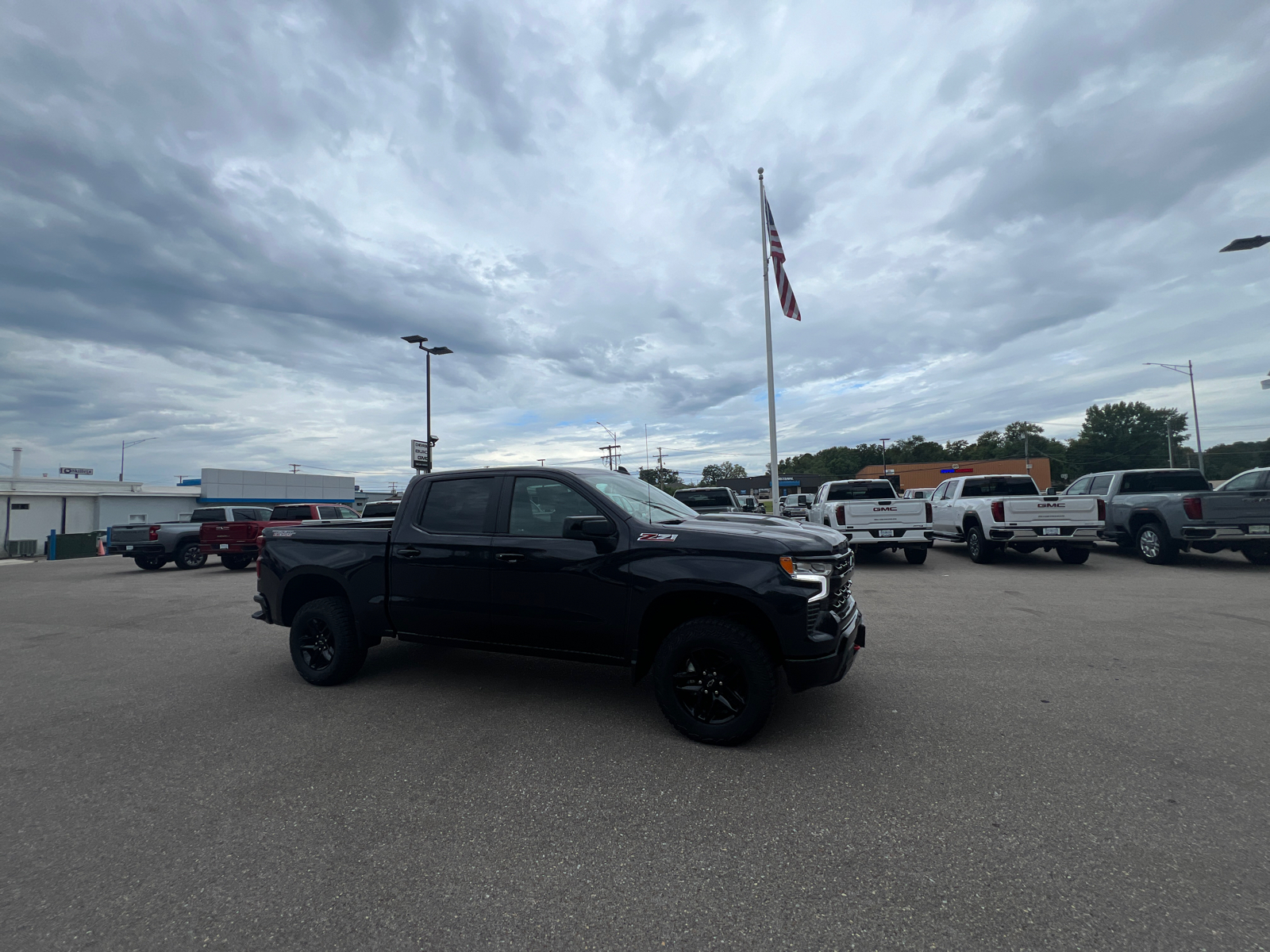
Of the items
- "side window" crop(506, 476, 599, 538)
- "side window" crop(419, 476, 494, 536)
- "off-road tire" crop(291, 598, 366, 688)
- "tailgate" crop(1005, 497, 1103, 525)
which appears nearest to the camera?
"side window" crop(506, 476, 599, 538)

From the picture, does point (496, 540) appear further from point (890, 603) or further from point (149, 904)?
point (890, 603)

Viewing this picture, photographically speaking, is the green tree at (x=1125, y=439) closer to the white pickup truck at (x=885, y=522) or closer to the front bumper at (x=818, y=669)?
the white pickup truck at (x=885, y=522)

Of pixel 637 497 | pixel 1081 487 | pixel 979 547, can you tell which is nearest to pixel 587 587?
pixel 637 497

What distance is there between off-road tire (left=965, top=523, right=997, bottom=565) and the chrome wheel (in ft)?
34.7

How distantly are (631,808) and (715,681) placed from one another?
38.5 inches

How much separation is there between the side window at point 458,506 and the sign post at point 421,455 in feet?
61.5

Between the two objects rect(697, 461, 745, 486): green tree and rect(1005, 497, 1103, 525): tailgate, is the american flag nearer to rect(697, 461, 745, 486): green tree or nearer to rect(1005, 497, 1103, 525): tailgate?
rect(1005, 497, 1103, 525): tailgate

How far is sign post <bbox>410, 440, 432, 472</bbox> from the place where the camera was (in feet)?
74.3

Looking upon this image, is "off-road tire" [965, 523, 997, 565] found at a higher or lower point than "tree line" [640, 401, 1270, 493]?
lower

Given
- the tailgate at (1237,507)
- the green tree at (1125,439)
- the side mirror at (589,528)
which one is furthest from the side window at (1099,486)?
the green tree at (1125,439)

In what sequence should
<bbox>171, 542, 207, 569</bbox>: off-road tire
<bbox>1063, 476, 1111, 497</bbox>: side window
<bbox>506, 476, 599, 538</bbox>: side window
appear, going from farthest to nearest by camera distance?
1. <bbox>171, 542, 207, 569</bbox>: off-road tire
2. <bbox>1063, 476, 1111, 497</bbox>: side window
3. <bbox>506, 476, 599, 538</bbox>: side window

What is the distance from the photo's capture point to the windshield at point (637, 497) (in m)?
4.36

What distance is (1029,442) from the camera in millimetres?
103625

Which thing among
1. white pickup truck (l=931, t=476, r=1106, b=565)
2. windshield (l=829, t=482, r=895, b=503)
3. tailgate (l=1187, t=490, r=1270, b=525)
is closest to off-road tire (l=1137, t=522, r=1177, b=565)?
tailgate (l=1187, t=490, r=1270, b=525)
